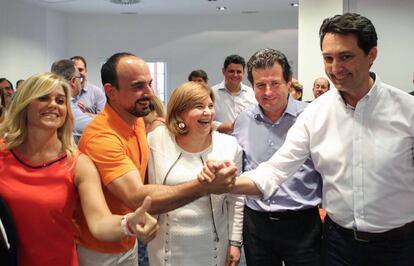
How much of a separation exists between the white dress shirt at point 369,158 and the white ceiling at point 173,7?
697 cm

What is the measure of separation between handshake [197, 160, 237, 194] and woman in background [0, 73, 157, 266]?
387 millimetres

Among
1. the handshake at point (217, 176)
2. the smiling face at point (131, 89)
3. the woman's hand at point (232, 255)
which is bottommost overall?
the woman's hand at point (232, 255)

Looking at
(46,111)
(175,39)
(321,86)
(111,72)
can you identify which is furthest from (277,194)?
(175,39)

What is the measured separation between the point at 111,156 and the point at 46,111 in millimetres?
326

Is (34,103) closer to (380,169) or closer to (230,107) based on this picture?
(380,169)

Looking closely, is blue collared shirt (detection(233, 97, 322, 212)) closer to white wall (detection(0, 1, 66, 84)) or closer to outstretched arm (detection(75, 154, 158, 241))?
outstretched arm (detection(75, 154, 158, 241))

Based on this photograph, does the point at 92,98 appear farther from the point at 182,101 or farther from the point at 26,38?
the point at 26,38

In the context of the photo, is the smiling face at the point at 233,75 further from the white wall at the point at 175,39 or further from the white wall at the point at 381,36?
the white wall at the point at 175,39

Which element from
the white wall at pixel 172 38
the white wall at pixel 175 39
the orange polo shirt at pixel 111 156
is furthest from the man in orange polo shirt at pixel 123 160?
the white wall at pixel 175 39

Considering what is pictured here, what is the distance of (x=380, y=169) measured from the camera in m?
1.72

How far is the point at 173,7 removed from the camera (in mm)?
9000

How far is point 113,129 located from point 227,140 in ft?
1.84

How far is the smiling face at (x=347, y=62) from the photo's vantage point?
172cm

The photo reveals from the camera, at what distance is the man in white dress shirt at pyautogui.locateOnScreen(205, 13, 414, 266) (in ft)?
5.61
